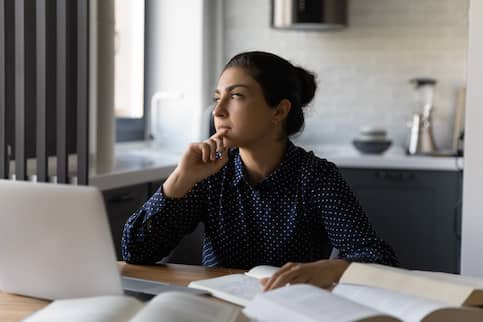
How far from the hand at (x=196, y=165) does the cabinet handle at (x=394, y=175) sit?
2.15m

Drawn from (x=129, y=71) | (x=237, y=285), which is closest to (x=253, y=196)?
(x=237, y=285)

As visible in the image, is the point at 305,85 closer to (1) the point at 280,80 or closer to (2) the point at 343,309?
(1) the point at 280,80

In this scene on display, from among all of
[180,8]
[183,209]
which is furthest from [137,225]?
[180,8]

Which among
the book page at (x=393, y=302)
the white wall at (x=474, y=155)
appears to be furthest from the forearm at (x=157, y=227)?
the white wall at (x=474, y=155)

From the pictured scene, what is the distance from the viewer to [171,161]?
3795 mm

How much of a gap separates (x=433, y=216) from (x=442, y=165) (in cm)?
27

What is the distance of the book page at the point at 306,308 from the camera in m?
1.02

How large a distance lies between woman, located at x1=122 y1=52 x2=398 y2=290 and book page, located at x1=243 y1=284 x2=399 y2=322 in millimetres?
730

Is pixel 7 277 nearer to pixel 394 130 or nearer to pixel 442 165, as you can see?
pixel 442 165

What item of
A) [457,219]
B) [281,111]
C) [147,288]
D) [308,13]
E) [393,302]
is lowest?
[457,219]

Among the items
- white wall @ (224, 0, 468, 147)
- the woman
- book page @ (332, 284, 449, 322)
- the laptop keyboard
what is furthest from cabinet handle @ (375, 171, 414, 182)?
book page @ (332, 284, 449, 322)

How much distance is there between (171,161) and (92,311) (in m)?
2.70

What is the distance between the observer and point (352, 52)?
4555mm

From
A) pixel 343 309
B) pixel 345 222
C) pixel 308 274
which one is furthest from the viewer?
pixel 345 222
